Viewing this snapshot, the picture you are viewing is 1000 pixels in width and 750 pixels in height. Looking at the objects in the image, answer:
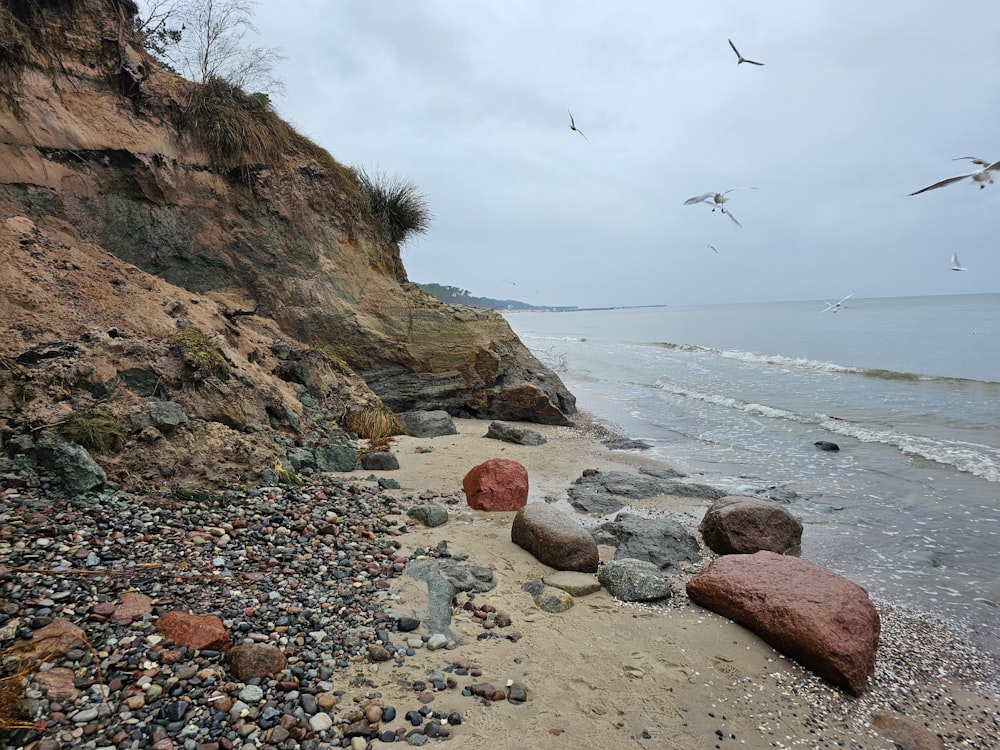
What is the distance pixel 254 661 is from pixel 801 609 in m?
3.52

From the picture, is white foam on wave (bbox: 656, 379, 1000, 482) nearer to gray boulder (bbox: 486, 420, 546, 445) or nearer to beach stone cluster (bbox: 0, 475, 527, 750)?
gray boulder (bbox: 486, 420, 546, 445)

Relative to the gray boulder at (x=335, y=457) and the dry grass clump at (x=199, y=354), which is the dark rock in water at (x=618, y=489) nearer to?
the gray boulder at (x=335, y=457)

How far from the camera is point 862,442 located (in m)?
11.0

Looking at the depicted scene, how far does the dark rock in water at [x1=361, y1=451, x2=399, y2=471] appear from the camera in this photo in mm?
6949

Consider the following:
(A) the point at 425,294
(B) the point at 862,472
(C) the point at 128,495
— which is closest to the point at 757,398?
(B) the point at 862,472

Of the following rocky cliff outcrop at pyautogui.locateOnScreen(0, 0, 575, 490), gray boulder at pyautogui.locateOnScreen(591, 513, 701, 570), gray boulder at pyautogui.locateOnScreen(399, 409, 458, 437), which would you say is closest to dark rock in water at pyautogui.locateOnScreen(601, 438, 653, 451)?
rocky cliff outcrop at pyautogui.locateOnScreen(0, 0, 575, 490)

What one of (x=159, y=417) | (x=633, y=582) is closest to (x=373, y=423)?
(x=159, y=417)

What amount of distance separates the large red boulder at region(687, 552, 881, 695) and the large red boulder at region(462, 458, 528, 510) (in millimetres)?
2271

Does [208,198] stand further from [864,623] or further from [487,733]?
[864,623]

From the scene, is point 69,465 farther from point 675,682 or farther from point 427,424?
point 427,424

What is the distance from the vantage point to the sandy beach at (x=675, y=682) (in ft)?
9.29

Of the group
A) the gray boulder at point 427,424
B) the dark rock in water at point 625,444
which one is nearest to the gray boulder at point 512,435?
the gray boulder at point 427,424

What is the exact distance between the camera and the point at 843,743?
116 inches

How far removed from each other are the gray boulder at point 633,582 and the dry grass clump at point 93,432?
426 cm
